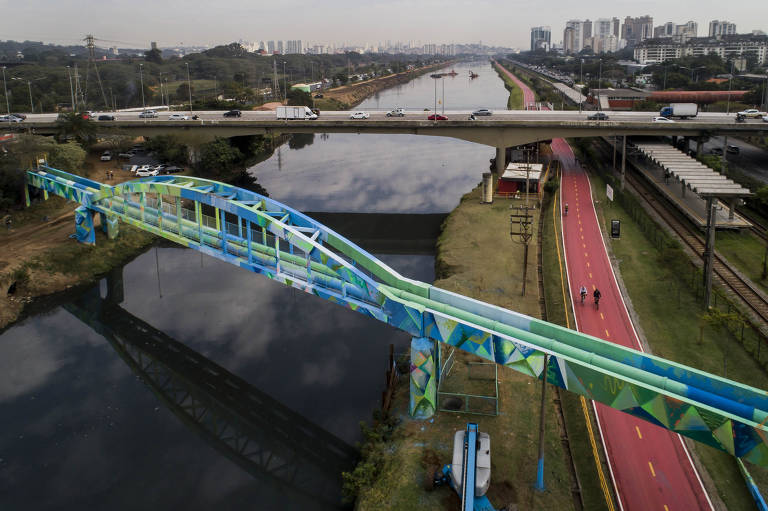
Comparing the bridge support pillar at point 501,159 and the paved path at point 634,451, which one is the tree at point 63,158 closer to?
the bridge support pillar at point 501,159

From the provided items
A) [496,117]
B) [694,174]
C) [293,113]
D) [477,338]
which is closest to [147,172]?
[293,113]

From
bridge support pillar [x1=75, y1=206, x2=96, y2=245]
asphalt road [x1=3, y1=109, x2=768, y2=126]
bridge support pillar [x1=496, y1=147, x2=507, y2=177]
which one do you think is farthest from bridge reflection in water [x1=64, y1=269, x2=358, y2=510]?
asphalt road [x1=3, y1=109, x2=768, y2=126]

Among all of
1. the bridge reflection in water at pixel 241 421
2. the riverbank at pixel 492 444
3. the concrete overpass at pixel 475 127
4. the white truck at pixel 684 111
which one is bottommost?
the bridge reflection in water at pixel 241 421

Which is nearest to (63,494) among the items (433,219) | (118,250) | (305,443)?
(305,443)

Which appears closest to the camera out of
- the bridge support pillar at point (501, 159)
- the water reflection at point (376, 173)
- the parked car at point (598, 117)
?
the water reflection at point (376, 173)

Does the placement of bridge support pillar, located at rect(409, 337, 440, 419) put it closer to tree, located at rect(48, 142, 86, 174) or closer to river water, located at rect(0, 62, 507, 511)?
river water, located at rect(0, 62, 507, 511)

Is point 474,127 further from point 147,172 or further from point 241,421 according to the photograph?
point 241,421

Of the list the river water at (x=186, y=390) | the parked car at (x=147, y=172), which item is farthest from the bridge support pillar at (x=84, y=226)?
the parked car at (x=147, y=172)
